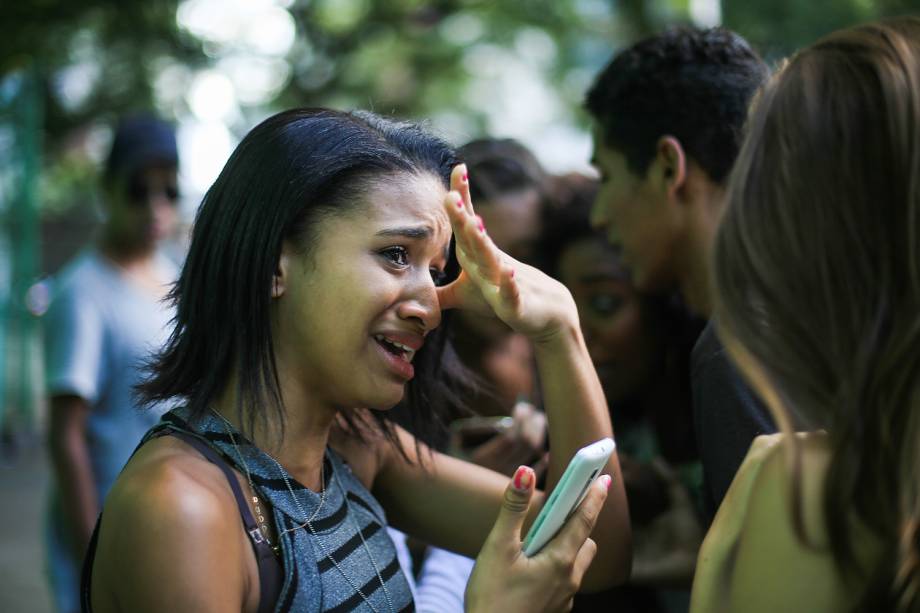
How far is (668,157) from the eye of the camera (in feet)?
9.11

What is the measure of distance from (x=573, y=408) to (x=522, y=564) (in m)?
0.41

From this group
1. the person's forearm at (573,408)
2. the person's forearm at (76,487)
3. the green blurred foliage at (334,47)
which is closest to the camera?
the person's forearm at (573,408)

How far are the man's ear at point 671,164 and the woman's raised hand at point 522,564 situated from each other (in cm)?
115

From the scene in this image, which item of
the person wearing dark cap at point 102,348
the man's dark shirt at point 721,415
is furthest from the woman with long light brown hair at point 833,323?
the person wearing dark cap at point 102,348

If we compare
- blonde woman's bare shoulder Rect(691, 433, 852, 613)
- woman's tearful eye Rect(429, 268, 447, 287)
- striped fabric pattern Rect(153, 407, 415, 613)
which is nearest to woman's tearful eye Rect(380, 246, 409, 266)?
woman's tearful eye Rect(429, 268, 447, 287)

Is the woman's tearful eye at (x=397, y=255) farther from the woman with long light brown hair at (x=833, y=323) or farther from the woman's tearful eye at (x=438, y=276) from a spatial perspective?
the woman with long light brown hair at (x=833, y=323)

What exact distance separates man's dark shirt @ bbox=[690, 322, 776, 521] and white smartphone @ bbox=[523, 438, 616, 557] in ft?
0.97

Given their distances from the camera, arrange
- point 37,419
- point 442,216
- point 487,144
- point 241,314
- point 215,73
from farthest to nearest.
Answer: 1. point 215,73
2. point 37,419
3. point 487,144
4. point 442,216
5. point 241,314

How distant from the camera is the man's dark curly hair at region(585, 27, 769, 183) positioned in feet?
9.02

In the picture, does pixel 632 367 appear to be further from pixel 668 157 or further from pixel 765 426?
pixel 765 426

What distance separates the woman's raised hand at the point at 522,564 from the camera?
5.85 feet

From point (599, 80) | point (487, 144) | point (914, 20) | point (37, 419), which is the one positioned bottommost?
point (37, 419)

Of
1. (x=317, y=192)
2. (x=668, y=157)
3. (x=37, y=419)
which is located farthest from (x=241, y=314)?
(x=37, y=419)

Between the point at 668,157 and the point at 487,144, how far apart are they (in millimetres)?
1267
